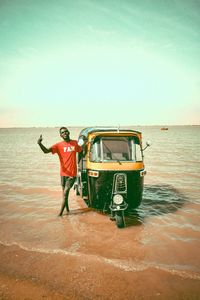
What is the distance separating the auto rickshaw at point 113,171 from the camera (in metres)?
6.51

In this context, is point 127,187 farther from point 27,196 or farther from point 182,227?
point 27,196

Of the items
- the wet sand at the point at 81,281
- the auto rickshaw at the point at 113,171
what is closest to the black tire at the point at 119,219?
the auto rickshaw at the point at 113,171

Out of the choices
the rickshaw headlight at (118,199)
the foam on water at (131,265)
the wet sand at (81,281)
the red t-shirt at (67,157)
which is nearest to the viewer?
the wet sand at (81,281)

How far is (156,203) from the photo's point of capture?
9141mm

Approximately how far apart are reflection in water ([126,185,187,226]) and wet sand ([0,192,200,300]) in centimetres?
166

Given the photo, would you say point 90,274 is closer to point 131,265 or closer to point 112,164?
point 131,265

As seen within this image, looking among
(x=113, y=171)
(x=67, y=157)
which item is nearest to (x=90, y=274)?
(x=113, y=171)

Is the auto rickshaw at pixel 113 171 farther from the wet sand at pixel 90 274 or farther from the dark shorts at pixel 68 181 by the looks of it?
the wet sand at pixel 90 274

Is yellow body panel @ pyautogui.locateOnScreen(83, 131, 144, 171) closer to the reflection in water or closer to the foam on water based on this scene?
the reflection in water

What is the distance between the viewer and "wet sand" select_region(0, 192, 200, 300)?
3.96 metres

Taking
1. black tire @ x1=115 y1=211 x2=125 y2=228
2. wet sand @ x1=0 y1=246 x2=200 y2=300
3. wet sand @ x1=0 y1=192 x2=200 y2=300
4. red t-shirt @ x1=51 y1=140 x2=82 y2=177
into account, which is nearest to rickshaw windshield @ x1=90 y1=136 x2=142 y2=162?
red t-shirt @ x1=51 y1=140 x2=82 y2=177

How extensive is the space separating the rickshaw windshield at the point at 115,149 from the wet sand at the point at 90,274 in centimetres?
228

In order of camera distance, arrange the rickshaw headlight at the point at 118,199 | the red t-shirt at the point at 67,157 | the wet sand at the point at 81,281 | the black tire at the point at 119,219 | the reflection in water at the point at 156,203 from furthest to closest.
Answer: the reflection in water at the point at 156,203
the red t-shirt at the point at 67,157
the black tire at the point at 119,219
the rickshaw headlight at the point at 118,199
the wet sand at the point at 81,281

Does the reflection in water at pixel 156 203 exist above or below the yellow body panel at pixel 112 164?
below
